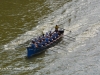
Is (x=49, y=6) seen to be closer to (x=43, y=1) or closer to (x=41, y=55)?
(x=43, y=1)

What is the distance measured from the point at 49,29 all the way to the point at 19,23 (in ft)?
22.3

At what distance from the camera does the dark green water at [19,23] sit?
3734 cm

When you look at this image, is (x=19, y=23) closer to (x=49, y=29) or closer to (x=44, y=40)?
(x=49, y=29)

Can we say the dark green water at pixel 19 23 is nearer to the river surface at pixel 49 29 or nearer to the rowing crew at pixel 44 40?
the river surface at pixel 49 29

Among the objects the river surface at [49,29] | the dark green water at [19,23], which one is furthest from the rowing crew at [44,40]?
the dark green water at [19,23]

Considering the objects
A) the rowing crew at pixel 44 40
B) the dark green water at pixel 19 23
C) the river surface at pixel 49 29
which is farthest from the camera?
the rowing crew at pixel 44 40

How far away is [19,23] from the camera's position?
169ft

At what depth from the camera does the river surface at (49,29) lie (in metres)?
36.6

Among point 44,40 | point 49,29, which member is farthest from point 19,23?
point 44,40

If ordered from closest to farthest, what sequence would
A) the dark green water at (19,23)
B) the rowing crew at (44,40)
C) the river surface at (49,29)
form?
the river surface at (49,29) → the dark green water at (19,23) → the rowing crew at (44,40)

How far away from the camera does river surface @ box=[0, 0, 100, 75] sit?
36.6m

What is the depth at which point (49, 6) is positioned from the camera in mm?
59281

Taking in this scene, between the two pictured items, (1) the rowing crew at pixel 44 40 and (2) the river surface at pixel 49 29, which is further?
(1) the rowing crew at pixel 44 40

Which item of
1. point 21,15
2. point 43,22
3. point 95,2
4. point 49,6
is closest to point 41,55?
point 43,22
